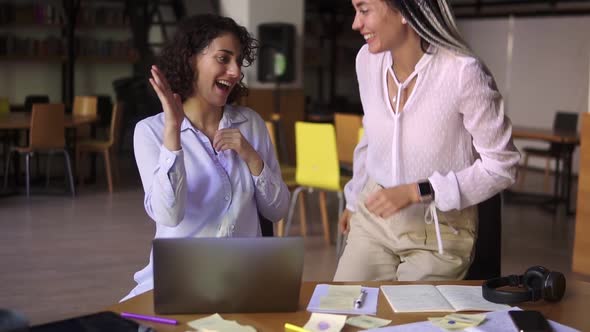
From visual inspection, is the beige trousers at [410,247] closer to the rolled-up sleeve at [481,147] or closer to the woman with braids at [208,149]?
the rolled-up sleeve at [481,147]

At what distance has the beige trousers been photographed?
2.52m

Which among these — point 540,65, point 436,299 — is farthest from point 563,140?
point 436,299

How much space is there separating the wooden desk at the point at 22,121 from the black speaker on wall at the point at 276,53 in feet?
7.29

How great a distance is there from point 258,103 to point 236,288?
8.50 m

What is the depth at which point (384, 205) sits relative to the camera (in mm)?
2389

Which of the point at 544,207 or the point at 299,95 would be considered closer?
the point at 544,207

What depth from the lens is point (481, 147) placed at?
244 centimetres

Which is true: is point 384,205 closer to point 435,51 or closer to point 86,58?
point 435,51

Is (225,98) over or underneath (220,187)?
over

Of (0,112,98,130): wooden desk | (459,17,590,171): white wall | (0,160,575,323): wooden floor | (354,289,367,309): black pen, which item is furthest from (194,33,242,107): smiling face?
(459,17,590,171): white wall

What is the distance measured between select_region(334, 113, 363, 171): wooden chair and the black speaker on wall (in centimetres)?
297

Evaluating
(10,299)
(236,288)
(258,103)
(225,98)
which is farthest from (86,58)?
(236,288)

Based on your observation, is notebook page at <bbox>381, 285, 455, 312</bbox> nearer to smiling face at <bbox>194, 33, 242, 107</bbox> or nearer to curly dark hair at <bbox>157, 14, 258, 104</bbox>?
smiling face at <bbox>194, 33, 242, 107</bbox>

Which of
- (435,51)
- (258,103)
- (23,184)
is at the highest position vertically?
(435,51)
